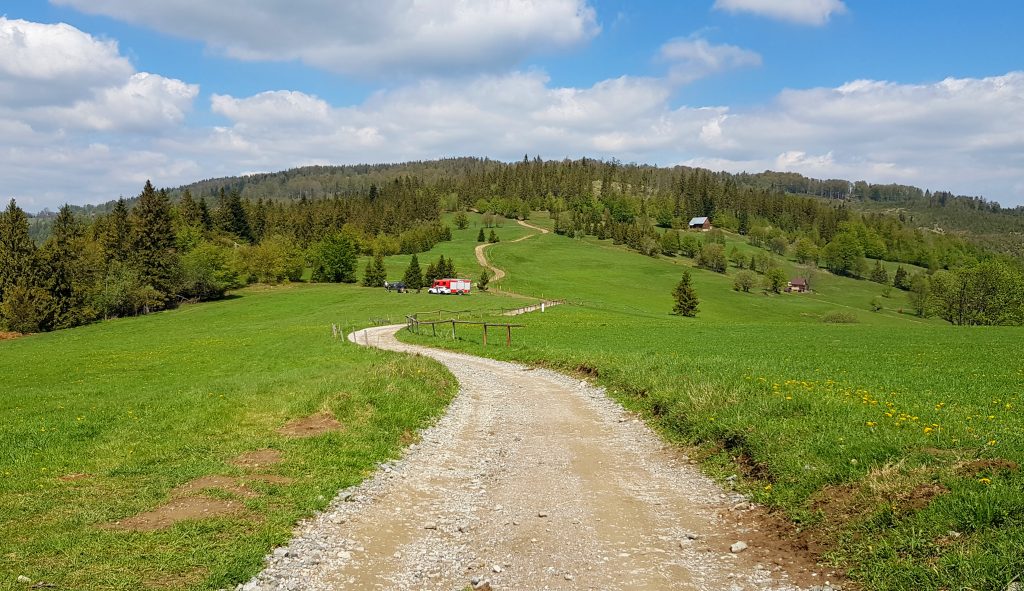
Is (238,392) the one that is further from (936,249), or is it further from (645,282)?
(936,249)

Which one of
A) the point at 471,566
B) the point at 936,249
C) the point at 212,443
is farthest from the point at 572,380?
the point at 936,249

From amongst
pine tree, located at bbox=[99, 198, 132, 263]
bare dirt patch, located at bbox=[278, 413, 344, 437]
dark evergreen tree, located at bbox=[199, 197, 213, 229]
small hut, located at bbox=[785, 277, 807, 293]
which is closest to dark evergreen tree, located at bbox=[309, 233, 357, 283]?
dark evergreen tree, located at bbox=[199, 197, 213, 229]

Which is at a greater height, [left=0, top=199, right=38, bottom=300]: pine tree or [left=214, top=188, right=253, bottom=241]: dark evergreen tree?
[left=214, top=188, right=253, bottom=241]: dark evergreen tree

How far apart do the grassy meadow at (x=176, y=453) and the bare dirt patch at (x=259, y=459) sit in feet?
0.60

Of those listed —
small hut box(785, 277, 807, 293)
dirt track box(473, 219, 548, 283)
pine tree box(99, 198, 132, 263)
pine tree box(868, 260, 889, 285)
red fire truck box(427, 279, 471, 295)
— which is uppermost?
pine tree box(99, 198, 132, 263)

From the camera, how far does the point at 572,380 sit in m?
24.0

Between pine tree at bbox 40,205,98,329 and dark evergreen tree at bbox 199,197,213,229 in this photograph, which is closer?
pine tree at bbox 40,205,98,329

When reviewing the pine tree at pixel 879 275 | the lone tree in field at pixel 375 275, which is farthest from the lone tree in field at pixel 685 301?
the pine tree at pixel 879 275

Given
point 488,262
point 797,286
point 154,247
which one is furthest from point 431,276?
point 797,286

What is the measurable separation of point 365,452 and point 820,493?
925cm

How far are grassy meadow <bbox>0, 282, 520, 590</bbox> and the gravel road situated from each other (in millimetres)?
848

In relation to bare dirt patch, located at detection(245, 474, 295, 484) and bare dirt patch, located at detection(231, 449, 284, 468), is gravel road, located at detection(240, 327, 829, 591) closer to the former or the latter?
→ bare dirt patch, located at detection(245, 474, 295, 484)

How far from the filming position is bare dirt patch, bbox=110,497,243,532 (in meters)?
8.39

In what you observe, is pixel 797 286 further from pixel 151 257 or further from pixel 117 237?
pixel 117 237
